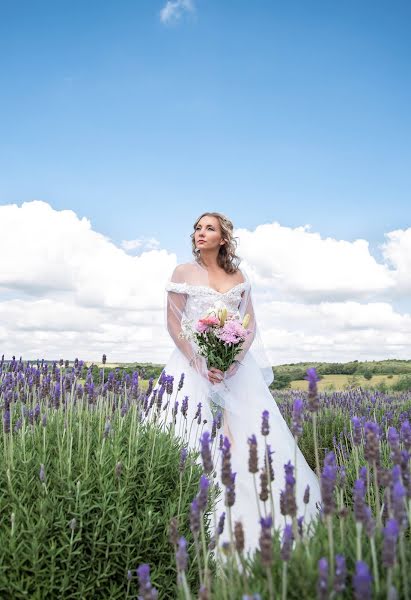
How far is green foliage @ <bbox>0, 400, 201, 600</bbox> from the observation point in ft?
9.39

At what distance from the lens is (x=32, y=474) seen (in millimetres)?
3230

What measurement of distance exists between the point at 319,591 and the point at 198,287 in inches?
179

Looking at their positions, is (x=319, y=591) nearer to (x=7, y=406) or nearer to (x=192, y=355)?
(x=7, y=406)

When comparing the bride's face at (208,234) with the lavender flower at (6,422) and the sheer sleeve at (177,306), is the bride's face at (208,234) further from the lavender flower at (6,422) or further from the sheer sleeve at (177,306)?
the lavender flower at (6,422)

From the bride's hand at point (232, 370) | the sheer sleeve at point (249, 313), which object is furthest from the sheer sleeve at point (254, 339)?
the bride's hand at point (232, 370)

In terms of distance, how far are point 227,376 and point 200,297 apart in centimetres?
89

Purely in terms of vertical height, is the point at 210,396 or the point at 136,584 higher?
the point at 210,396

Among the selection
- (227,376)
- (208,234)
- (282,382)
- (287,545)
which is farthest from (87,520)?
(282,382)

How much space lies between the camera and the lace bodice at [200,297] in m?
5.86

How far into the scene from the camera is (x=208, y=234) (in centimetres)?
616

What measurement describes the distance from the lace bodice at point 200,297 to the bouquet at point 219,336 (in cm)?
41

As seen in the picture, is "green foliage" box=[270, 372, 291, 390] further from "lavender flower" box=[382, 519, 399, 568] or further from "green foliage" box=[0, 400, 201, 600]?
"lavender flower" box=[382, 519, 399, 568]

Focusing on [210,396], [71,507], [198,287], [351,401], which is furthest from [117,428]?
[351,401]

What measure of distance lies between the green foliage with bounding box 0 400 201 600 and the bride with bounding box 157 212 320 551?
1.68 meters
